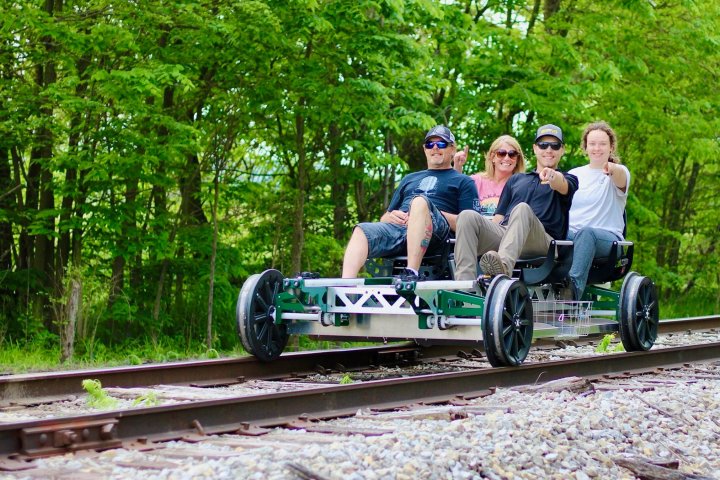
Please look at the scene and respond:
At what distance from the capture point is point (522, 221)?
725 cm

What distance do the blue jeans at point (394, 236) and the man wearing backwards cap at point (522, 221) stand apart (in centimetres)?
30

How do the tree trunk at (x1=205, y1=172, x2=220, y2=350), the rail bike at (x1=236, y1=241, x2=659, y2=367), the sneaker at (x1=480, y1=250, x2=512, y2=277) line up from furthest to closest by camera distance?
1. the tree trunk at (x1=205, y1=172, x2=220, y2=350)
2. the sneaker at (x1=480, y1=250, x2=512, y2=277)
3. the rail bike at (x1=236, y1=241, x2=659, y2=367)

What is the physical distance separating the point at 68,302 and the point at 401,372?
409 centimetres

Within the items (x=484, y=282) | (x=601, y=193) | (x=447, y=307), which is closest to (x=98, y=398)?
(x=447, y=307)

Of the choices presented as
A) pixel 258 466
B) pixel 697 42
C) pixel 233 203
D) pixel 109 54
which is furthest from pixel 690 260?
pixel 258 466

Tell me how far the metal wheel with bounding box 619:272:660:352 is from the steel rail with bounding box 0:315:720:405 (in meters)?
1.48

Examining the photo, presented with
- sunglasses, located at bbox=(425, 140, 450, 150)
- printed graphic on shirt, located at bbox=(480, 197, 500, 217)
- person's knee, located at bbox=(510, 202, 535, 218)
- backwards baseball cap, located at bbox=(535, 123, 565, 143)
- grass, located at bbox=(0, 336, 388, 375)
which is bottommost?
grass, located at bbox=(0, 336, 388, 375)

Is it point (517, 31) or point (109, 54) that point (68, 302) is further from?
point (517, 31)

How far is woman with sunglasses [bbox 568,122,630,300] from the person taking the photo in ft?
27.5

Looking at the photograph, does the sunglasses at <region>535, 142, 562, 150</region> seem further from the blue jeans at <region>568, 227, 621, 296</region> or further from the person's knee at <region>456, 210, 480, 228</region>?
the person's knee at <region>456, 210, 480, 228</region>

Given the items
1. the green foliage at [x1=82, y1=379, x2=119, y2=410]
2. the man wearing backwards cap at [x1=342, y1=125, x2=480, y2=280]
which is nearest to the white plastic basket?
the man wearing backwards cap at [x1=342, y1=125, x2=480, y2=280]

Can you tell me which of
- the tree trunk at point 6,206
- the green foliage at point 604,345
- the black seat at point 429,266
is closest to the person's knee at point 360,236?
the black seat at point 429,266

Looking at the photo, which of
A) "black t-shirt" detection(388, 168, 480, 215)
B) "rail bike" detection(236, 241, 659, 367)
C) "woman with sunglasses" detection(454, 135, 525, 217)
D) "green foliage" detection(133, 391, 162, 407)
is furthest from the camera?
"woman with sunglasses" detection(454, 135, 525, 217)

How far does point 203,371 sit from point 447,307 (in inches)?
72.5
